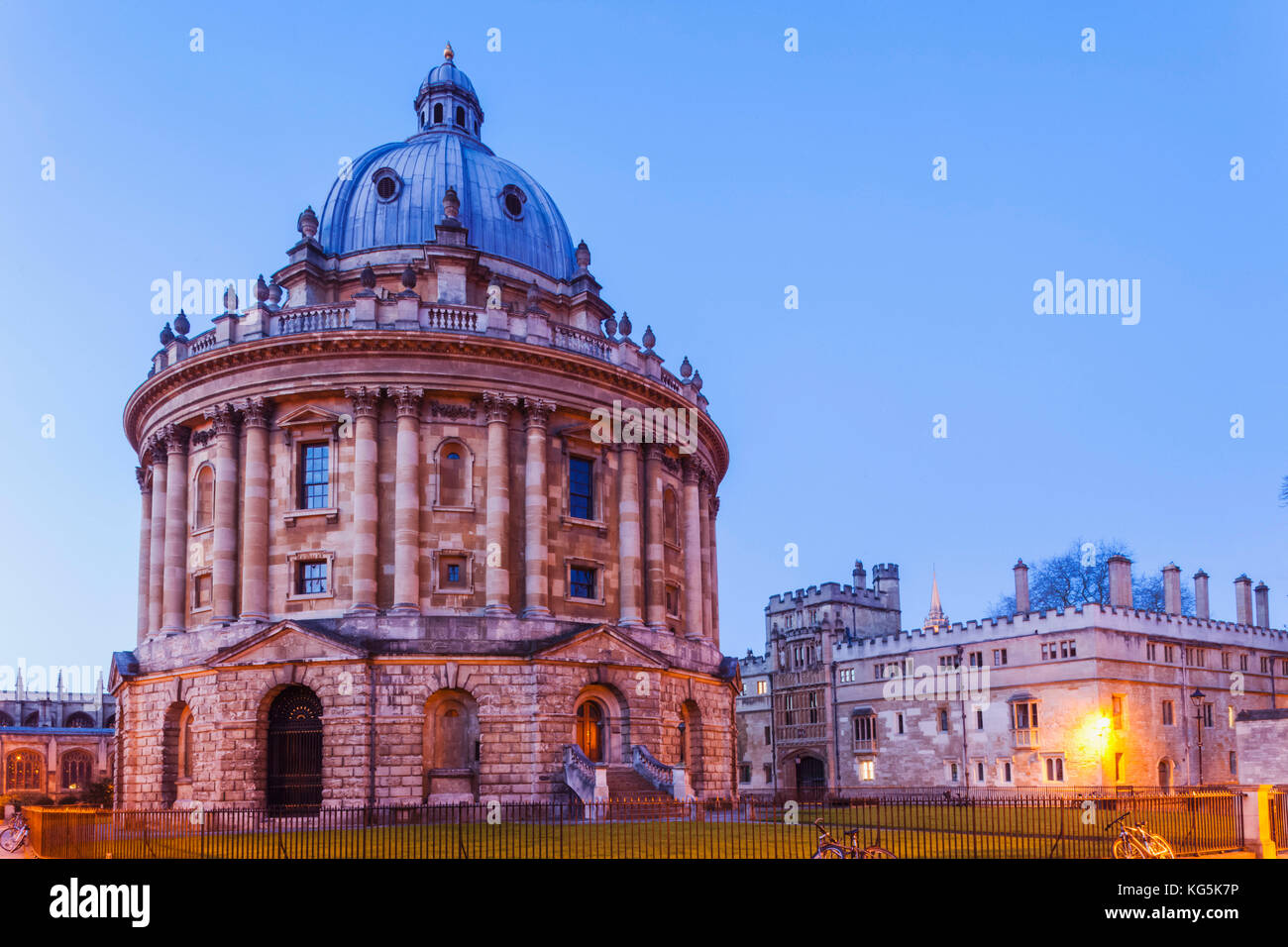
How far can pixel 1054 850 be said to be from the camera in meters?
24.8

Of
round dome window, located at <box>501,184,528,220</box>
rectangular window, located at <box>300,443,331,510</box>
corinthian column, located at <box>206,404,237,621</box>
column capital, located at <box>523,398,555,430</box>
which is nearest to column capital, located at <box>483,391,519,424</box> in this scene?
column capital, located at <box>523,398,555,430</box>

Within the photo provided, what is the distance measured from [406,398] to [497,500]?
4.75 meters

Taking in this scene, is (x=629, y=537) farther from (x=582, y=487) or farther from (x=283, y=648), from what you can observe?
(x=283, y=648)

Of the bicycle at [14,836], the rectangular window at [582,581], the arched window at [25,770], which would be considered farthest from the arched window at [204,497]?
the arched window at [25,770]

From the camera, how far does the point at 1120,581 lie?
65.1 m

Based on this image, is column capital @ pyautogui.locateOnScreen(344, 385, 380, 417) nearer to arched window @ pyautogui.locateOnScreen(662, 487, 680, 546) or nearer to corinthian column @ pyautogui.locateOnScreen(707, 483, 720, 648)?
arched window @ pyautogui.locateOnScreen(662, 487, 680, 546)

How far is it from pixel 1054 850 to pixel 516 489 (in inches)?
955

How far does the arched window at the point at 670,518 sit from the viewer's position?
1998 inches

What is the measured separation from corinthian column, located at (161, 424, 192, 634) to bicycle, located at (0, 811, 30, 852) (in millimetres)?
14780

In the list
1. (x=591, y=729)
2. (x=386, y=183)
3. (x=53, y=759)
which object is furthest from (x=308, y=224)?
(x=53, y=759)

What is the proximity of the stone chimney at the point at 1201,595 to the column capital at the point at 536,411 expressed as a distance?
4331 cm

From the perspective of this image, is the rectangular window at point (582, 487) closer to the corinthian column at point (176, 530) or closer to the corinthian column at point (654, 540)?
the corinthian column at point (654, 540)

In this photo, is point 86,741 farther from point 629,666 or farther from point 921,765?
point 629,666
